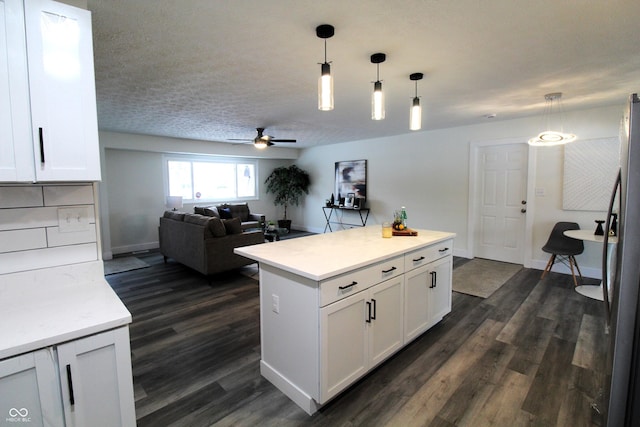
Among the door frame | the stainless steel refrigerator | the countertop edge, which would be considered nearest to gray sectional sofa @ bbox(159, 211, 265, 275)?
the countertop edge

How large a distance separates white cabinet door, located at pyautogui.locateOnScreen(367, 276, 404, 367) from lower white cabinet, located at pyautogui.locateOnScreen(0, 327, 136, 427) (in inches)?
53.5

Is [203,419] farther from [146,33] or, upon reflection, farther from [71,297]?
[146,33]

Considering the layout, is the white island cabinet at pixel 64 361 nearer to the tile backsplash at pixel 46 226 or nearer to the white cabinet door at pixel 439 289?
the tile backsplash at pixel 46 226

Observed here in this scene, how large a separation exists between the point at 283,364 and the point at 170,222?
11.8 ft

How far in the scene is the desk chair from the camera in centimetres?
393

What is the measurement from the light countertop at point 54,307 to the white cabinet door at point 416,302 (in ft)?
6.09

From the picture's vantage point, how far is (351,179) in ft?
23.6

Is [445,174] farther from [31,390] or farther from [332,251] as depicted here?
[31,390]

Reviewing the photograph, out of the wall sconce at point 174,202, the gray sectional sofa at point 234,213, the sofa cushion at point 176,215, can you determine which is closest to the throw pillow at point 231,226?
the sofa cushion at point 176,215

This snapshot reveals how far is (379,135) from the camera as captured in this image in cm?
623

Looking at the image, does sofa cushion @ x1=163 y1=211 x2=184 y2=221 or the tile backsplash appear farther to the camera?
sofa cushion @ x1=163 y1=211 x2=184 y2=221

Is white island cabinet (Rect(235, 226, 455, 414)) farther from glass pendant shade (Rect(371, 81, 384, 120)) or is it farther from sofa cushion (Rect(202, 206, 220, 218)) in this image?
sofa cushion (Rect(202, 206, 220, 218))

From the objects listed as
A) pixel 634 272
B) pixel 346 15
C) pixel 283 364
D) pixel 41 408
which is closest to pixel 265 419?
pixel 283 364

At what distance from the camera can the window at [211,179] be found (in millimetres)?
6801
